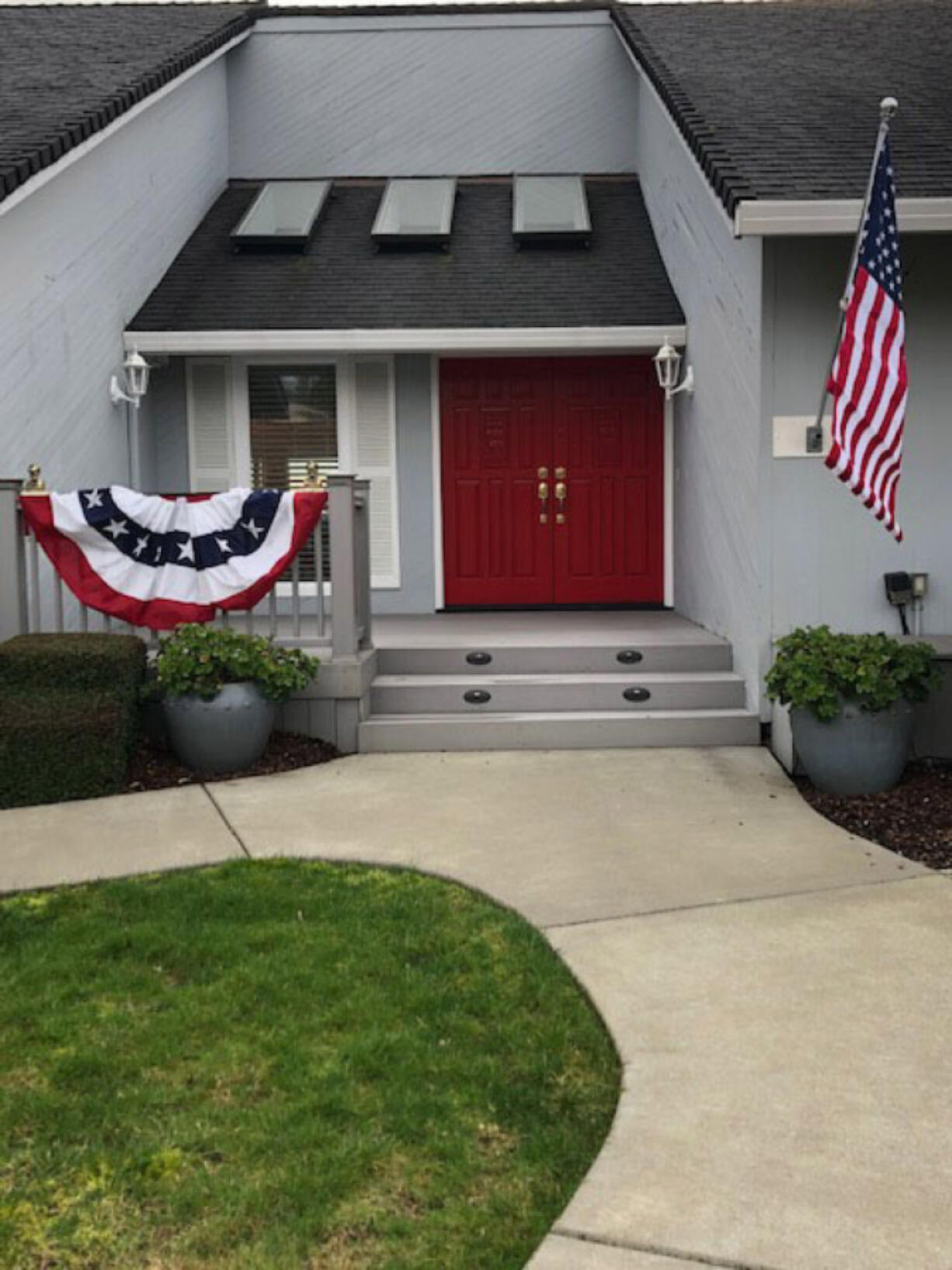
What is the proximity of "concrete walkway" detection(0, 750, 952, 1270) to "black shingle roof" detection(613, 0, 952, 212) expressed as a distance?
3.42 metres

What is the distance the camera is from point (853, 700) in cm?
637

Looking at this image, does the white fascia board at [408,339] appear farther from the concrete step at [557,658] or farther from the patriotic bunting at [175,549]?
the concrete step at [557,658]

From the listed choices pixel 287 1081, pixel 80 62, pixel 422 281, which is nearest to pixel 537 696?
pixel 422 281

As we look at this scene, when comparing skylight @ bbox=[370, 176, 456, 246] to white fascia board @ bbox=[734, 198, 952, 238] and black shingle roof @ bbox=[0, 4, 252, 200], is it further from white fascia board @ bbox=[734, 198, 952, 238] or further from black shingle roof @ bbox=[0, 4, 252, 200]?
white fascia board @ bbox=[734, 198, 952, 238]

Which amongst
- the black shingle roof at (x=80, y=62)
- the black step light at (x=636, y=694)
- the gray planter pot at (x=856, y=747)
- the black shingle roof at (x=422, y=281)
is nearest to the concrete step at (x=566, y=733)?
the black step light at (x=636, y=694)

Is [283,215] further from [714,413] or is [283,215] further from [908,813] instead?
[908,813]

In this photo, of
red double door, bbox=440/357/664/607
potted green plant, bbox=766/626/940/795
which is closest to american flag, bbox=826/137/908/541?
potted green plant, bbox=766/626/940/795

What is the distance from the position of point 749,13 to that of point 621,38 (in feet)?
5.06

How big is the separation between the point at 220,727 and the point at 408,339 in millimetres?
3916

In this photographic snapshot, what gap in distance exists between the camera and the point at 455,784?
682cm

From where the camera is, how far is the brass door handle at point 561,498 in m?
10.6

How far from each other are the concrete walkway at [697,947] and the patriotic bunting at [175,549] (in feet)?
4.22

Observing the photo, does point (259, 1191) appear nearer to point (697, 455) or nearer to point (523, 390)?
point (697, 455)

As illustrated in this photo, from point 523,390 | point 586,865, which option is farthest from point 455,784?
point 523,390
